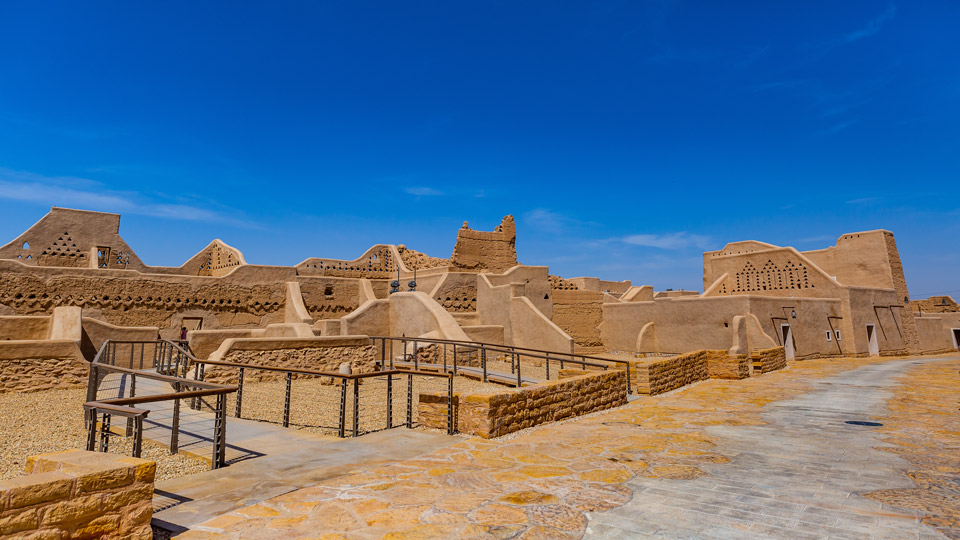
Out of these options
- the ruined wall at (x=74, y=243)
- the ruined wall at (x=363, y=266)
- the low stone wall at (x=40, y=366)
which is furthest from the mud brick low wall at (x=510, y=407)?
the ruined wall at (x=74, y=243)

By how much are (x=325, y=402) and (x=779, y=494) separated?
354 inches

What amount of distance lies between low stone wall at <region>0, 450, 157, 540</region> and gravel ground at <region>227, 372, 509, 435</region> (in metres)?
4.18

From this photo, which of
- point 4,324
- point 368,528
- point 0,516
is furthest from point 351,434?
point 4,324

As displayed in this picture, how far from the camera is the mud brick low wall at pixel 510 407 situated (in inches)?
271

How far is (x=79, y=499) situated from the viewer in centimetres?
293

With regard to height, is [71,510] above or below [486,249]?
below

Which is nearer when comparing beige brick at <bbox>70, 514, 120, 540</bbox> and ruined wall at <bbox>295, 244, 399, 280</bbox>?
beige brick at <bbox>70, 514, 120, 540</bbox>

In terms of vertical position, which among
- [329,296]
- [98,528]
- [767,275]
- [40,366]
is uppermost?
[767,275]

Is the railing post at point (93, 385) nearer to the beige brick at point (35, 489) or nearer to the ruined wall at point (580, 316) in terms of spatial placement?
the beige brick at point (35, 489)

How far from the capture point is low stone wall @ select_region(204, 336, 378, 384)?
12.1 meters

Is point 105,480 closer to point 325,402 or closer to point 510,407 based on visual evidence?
point 510,407

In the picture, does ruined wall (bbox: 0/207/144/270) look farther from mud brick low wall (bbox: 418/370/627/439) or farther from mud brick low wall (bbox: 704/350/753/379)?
mud brick low wall (bbox: 704/350/753/379)

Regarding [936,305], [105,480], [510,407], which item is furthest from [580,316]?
[936,305]

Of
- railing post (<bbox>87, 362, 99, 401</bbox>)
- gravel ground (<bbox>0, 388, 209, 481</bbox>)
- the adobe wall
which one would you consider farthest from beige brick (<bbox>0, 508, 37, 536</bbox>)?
the adobe wall
